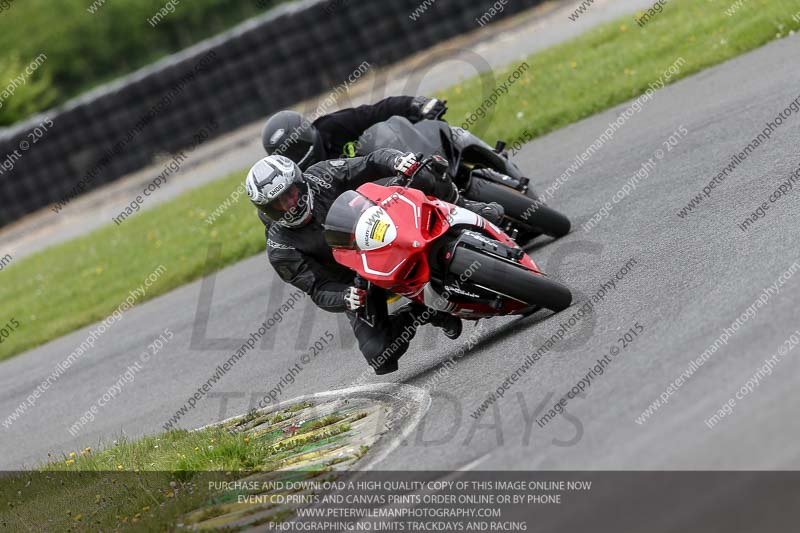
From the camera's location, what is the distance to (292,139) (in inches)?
342

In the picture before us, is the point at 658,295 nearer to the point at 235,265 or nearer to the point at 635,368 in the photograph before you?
the point at 635,368

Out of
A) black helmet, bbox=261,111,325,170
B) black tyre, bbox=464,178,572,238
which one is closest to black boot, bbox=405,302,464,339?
black tyre, bbox=464,178,572,238

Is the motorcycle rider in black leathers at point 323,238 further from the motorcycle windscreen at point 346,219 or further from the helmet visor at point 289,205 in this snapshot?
the motorcycle windscreen at point 346,219

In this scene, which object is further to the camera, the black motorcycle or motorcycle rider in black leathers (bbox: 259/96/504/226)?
motorcycle rider in black leathers (bbox: 259/96/504/226)

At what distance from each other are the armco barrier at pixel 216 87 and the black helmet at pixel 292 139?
11578 mm

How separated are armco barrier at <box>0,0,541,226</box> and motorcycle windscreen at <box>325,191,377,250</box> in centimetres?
1355

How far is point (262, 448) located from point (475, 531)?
→ 2.63m

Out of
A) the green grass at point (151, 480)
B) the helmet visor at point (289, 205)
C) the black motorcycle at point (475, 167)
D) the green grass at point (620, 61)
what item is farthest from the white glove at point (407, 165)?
the green grass at point (620, 61)

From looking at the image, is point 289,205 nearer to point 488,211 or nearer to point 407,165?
point 407,165

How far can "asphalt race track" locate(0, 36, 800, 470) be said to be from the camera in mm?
4938

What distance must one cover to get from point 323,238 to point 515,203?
5.96 feet

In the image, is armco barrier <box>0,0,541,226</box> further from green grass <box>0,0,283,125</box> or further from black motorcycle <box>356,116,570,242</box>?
black motorcycle <box>356,116,570,242</box>

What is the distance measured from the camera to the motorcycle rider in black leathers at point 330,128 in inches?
343

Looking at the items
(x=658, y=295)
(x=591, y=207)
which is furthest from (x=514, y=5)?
(x=658, y=295)
